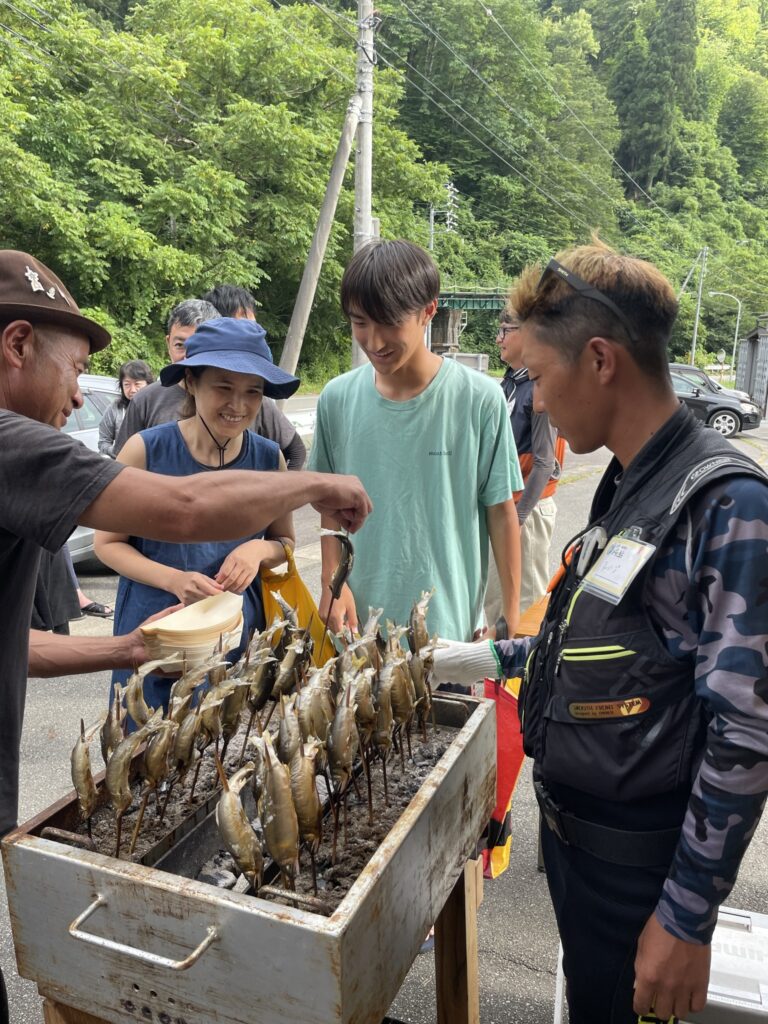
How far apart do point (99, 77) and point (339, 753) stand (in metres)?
24.7

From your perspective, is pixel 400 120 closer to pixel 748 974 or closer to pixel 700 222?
pixel 700 222

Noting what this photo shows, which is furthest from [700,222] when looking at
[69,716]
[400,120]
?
[69,716]

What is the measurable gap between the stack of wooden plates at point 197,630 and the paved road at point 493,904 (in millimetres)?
1355

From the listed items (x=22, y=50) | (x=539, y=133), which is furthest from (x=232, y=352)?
(x=539, y=133)

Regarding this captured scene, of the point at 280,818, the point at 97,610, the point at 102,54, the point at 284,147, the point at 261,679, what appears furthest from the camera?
the point at 284,147

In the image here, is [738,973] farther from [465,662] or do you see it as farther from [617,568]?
[617,568]

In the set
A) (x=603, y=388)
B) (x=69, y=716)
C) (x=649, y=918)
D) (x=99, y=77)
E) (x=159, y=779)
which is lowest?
(x=69, y=716)

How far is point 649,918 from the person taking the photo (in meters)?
1.31

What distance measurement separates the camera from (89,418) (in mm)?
6891

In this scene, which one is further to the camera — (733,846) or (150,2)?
(150,2)

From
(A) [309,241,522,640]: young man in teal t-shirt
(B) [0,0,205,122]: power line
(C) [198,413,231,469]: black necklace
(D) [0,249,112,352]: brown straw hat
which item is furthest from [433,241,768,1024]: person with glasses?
(B) [0,0,205,122]: power line

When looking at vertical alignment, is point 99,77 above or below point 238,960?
above

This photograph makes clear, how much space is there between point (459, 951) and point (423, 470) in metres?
1.34

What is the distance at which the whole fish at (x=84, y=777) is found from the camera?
1345 mm
